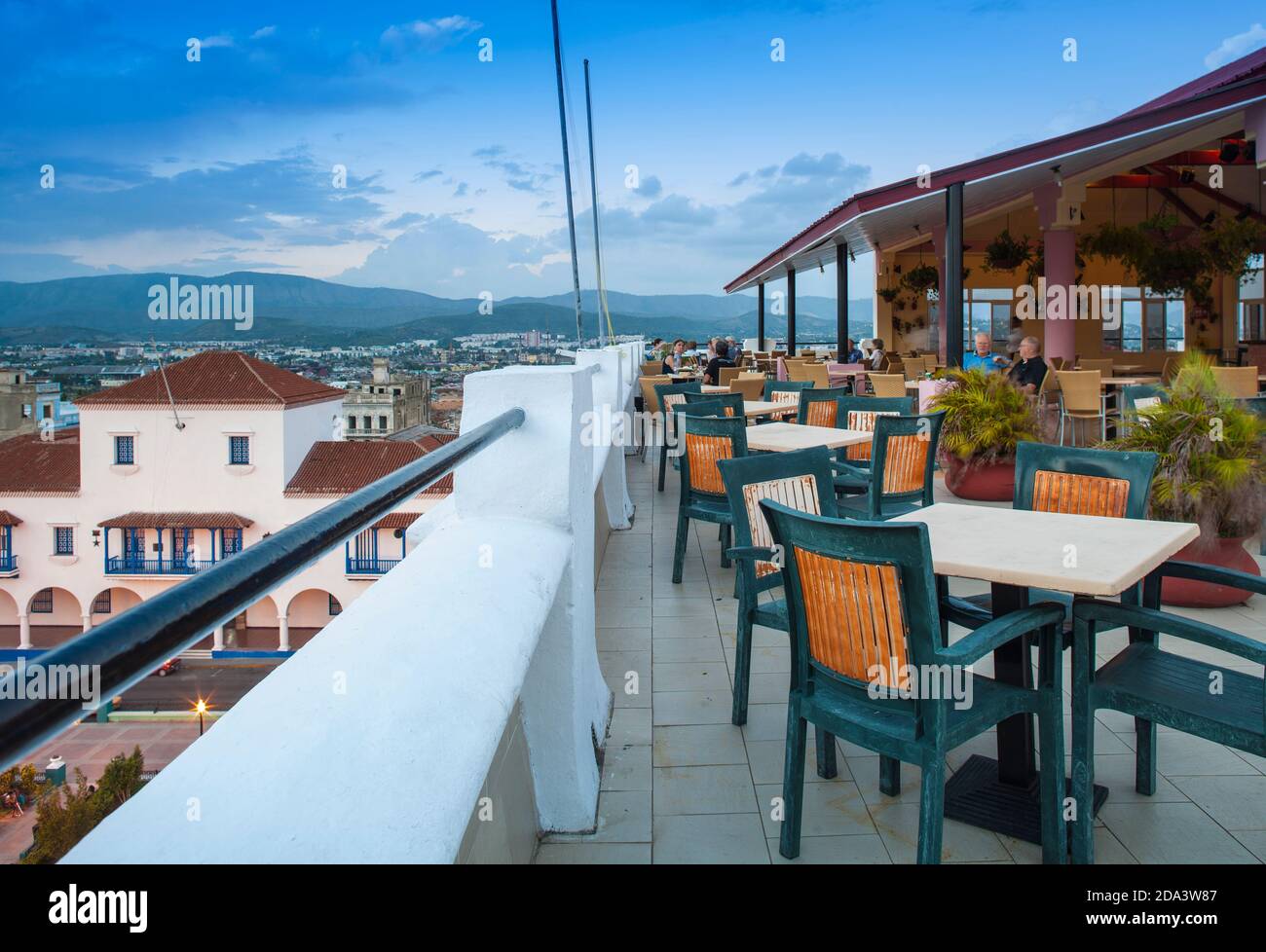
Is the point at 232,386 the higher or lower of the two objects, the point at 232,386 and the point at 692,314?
the lower

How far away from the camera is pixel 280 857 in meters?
1.09

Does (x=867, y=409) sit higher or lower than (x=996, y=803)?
higher

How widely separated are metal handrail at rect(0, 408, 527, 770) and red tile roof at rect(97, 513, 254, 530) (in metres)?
6.42

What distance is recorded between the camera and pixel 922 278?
21000mm

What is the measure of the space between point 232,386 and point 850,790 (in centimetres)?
644

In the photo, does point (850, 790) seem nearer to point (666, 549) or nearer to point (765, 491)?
point (765, 491)

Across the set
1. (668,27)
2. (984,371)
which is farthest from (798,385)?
(668,27)

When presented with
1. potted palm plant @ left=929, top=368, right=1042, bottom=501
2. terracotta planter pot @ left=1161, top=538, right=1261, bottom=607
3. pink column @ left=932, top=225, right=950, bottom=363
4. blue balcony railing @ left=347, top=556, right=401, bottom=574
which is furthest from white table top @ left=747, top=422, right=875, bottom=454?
pink column @ left=932, top=225, right=950, bottom=363

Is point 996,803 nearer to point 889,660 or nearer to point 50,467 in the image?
point 889,660

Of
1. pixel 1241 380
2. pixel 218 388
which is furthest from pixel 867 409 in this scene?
pixel 218 388

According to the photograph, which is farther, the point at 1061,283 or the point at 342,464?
the point at 1061,283

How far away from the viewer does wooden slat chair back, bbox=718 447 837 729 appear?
3.21 meters

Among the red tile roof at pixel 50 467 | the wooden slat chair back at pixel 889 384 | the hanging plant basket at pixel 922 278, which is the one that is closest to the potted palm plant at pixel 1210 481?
the wooden slat chair back at pixel 889 384

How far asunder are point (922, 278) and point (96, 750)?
62.3 feet
